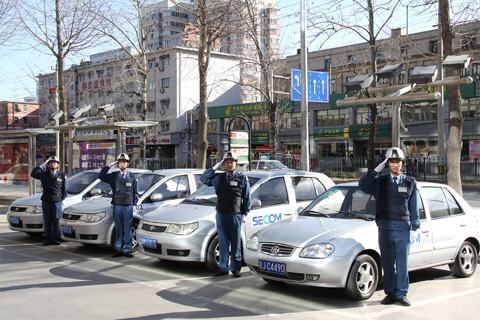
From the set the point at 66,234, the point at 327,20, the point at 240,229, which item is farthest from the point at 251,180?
the point at 327,20

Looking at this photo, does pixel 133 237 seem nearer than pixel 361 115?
Yes

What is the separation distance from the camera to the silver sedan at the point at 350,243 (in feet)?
17.3

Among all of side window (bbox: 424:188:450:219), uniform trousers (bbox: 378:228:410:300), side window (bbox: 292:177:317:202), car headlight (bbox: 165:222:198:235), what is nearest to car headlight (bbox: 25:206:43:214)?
car headlight (bbox: 165:222:198:235)

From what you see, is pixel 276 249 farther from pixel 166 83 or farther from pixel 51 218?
pixel 166 83

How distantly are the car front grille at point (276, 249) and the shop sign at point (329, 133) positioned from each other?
3996 centimetres

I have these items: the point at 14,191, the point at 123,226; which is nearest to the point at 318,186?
the point at 123,226

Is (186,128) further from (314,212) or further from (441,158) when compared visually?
(314,212)

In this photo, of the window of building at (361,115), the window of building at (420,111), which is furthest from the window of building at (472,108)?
the window of building at (361,115)

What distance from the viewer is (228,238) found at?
6742 millimetres

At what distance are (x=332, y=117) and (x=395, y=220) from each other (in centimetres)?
4110

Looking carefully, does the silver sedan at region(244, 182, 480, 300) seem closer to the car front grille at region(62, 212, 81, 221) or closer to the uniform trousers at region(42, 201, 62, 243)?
the car front grille at region(62, 212, 81, 221)

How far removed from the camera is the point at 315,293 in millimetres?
5883

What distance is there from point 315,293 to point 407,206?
1698 mm

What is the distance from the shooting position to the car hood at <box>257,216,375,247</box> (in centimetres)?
543
